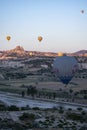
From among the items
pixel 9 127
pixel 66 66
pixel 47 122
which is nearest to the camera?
pixel 9 127

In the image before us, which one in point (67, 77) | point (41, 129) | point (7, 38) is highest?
point (7, 38)

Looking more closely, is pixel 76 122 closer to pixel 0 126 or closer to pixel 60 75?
pixel 0 126

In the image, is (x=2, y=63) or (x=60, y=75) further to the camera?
(x=2, y=63)

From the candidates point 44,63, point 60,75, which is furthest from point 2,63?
point 60,75

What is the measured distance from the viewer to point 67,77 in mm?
47312

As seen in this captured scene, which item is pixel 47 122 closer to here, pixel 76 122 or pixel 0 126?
pixel 76 122

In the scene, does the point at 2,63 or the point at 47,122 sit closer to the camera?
the point at 47,122

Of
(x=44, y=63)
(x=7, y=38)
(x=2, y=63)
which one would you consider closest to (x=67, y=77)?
(x=7, y=38)

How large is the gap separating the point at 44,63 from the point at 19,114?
433 ft

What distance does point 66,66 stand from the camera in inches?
1832

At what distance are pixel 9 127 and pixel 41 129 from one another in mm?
2025

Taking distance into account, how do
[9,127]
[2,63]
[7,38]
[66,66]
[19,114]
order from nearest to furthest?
[9,127], [19,114], [66,66], [7,38], [2,63]

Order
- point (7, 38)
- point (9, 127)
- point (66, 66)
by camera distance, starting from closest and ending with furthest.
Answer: point (9, 127) < point (66, 66) < point (7, 38)

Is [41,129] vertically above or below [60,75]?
below
